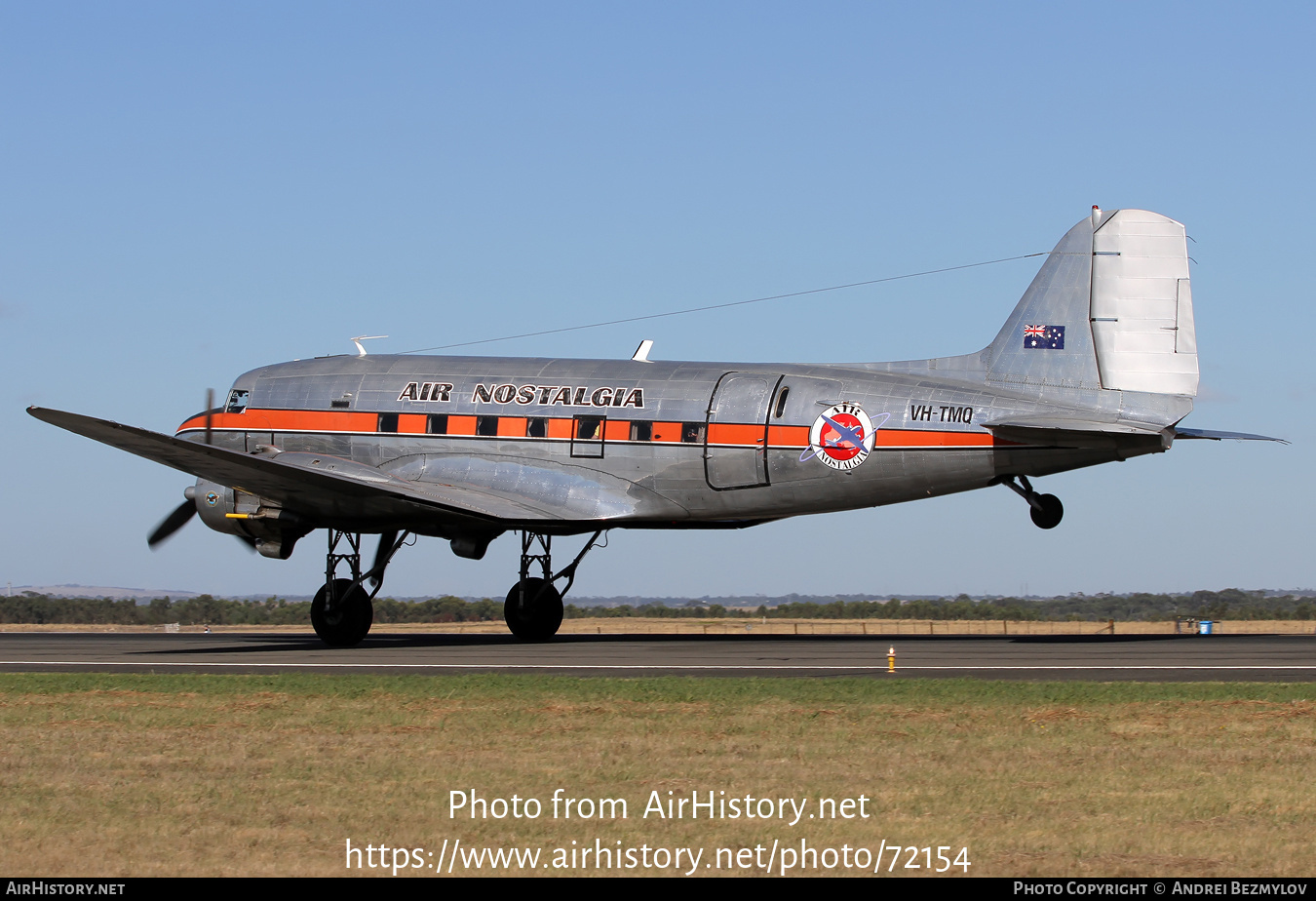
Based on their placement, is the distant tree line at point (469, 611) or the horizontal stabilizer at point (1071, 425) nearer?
the horizontal stabilizer at point (1071, 425)

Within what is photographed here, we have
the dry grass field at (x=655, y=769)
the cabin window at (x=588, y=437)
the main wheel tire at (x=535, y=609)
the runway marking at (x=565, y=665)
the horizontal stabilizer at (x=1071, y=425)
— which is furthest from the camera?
the main wheel tire at (x=535, y=609)

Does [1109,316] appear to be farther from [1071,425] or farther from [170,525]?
[170,525]

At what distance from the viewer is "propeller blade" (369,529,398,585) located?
100 feet

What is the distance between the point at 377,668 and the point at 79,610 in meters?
48.7

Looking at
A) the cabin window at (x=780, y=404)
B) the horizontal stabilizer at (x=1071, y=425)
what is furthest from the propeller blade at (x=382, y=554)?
the horizontal stabilizer at (x=1071, y=425)

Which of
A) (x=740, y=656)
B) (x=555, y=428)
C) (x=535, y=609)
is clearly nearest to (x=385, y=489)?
(x=555, y=428)

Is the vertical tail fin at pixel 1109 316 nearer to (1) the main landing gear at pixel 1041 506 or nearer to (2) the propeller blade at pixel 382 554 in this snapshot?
(1) the main landing gear at pixel 1041 506

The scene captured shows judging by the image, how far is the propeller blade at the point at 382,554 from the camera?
30.6 metres

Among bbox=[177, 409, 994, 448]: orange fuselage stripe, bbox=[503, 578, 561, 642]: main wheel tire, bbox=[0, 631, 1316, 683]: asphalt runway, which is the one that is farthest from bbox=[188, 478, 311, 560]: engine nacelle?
bbox=[503, 578, 561, 642]: main wheel tire

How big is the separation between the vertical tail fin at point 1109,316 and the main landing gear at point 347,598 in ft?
45.3

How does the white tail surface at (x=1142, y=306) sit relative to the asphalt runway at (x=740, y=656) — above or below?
above

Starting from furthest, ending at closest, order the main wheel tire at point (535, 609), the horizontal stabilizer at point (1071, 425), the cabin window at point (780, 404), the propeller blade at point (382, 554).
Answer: the main wheel tire at point (535, 609) → the propeller blade at point (382, 554) → the cabin window at point (780, 404) → the horizontal stabilizer at point (1071, 425)

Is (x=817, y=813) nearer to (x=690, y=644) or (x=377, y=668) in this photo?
(x=377, y=668)

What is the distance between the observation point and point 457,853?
35.2 feet
